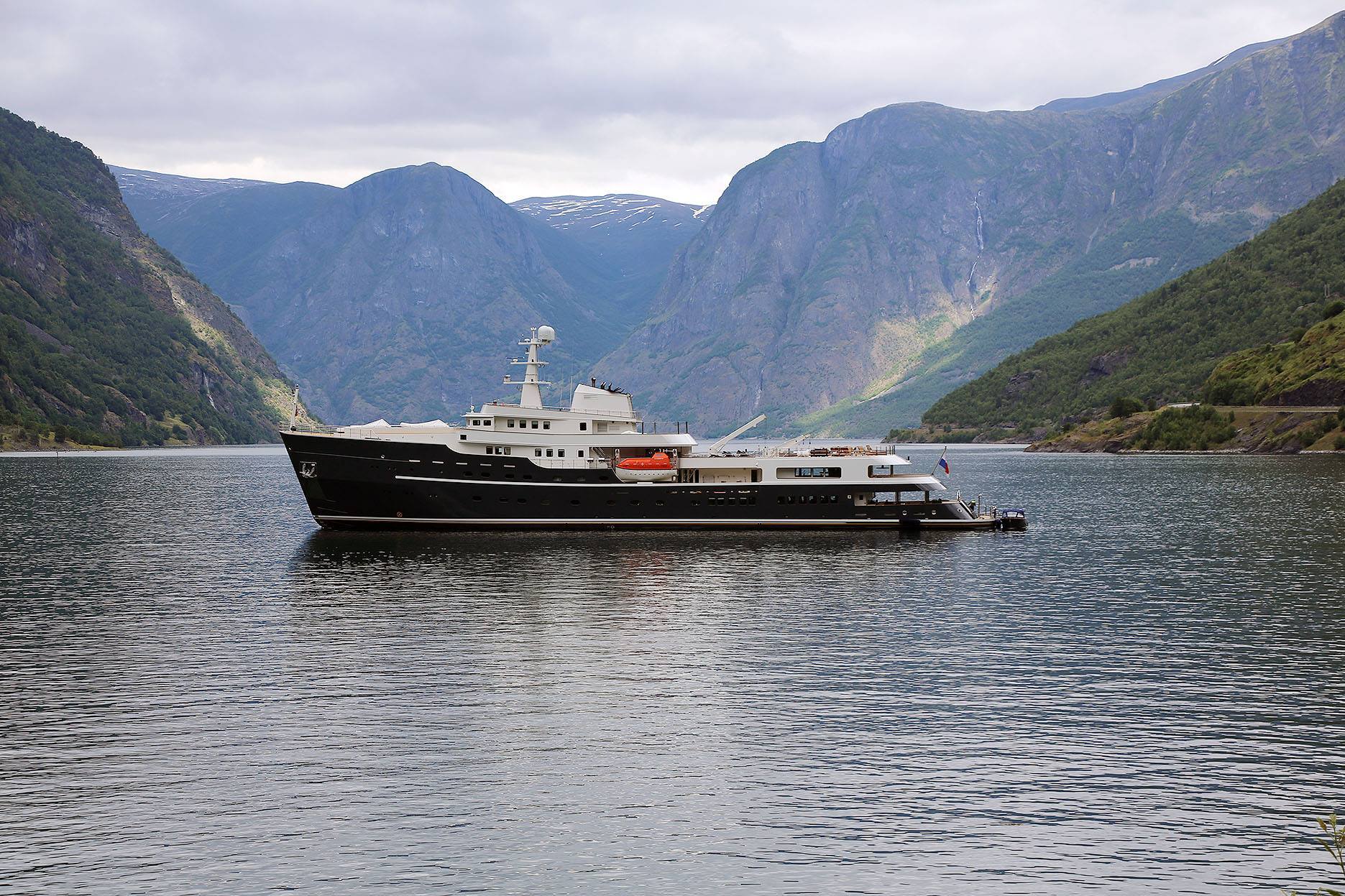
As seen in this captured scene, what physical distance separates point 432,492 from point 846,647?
55619 mm

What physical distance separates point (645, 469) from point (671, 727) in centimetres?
6427

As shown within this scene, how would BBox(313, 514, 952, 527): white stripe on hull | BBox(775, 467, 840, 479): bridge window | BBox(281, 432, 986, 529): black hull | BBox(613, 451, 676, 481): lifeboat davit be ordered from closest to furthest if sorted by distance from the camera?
BBox(281, 432, 986, 529): black hull → BBox(313, 514, 952, 527): white stripe on hull → BBox(613, 451, 676, 481): lifeboat davit → BBox(775, 467, 840, 479): bridge window

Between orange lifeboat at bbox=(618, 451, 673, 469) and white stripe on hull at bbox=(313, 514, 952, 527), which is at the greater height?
orange lifeboat at bbox=(618, 451, 673, 469)

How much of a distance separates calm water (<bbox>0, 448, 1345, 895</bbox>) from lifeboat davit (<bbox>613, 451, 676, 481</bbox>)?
22.6 metres

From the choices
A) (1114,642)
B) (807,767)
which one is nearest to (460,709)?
(807,767)

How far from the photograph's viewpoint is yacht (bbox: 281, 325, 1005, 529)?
102 metres

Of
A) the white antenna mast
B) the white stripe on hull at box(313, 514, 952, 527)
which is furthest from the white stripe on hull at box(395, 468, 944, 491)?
the white antenna mast

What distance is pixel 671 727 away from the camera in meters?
40.8

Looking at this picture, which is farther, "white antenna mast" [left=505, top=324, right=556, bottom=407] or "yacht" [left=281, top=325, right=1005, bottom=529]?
"white antenna mast" [left=505, top=324, right=556, bottom=407]

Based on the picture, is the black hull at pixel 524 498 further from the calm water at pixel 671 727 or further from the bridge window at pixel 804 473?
the calm water at pixel 671 727

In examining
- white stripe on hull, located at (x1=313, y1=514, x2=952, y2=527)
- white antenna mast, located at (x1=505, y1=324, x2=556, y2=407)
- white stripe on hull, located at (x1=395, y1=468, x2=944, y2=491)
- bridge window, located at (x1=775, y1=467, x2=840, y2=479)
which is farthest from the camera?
white antenna mast, located at (x1=505, y1=324, x2=556, y2=407)

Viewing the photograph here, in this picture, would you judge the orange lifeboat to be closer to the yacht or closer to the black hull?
the yacht

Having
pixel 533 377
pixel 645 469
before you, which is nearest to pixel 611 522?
pixel 645 469

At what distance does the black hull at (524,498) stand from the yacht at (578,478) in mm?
99
